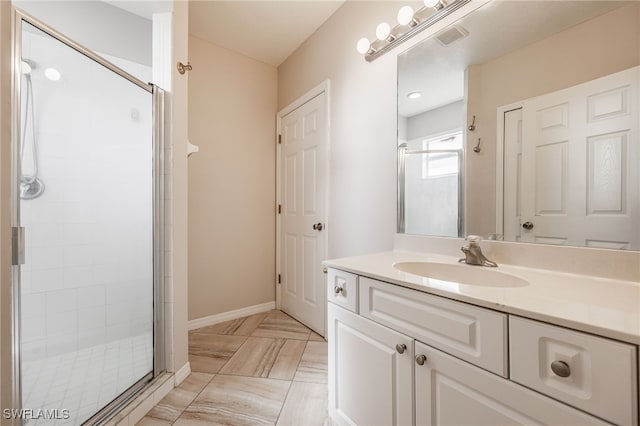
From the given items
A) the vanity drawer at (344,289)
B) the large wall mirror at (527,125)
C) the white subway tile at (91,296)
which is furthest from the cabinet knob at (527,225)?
the white subway tile at (91,296)

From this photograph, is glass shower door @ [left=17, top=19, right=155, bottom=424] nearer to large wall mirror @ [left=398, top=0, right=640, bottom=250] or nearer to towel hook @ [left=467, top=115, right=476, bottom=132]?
large wall mirror @ [left=398, top=0, right=640, bottom=250]

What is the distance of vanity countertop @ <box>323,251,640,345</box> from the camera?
1.77 ft

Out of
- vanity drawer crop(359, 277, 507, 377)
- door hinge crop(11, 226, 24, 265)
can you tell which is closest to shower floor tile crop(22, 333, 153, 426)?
door hinge crop(11, 226, 24, 265)

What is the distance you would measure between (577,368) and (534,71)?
106 centimetres

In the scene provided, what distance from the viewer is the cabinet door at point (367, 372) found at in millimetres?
898

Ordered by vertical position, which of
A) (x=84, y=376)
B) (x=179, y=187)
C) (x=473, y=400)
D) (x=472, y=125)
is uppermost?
(x=472, y=125)

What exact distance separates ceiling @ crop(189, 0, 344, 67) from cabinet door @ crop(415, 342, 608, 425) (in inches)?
88.4

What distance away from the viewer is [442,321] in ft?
2.59

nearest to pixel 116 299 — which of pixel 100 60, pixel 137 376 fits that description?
pixel 137 376

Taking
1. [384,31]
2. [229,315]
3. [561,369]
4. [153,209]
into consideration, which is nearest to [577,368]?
[561,369]

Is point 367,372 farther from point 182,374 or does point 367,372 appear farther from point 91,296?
point 91,296

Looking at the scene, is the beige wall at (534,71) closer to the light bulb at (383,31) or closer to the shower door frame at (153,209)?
the light bulb at (383,31)

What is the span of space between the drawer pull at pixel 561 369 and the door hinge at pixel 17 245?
1553 millimetres

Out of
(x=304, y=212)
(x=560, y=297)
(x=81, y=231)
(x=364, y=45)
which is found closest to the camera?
(x=560, y=297)
